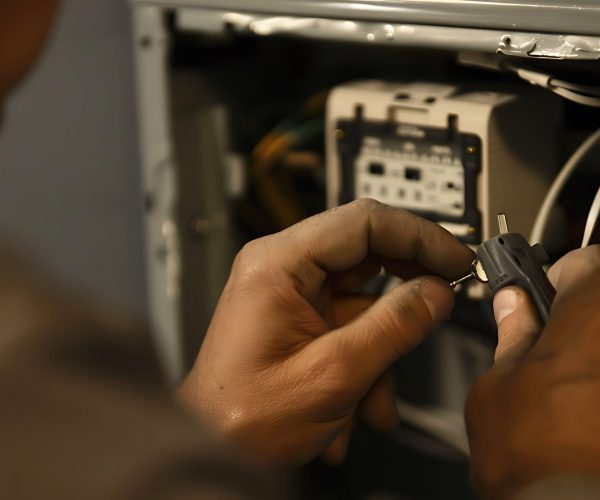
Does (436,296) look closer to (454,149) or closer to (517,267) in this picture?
(517,267)

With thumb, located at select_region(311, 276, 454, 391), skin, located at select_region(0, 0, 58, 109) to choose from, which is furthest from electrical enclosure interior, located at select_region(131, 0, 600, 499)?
skin, located at select_region(0, 0, 58, 109)

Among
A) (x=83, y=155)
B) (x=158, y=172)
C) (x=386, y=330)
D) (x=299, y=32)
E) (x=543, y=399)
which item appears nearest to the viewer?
(x=543, y=399)

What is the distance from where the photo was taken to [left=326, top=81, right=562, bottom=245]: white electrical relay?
83 centimetres

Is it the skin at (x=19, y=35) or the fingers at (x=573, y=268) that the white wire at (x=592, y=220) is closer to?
the fingers at (x=573, y=268)

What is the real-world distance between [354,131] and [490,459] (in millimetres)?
392

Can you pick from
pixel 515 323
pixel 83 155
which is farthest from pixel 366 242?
pixel 83 155

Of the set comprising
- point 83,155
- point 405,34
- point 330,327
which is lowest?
point 83,155

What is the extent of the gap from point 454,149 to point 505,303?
23cm

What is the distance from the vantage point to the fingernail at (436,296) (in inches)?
27.9

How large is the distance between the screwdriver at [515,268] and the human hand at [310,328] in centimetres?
5

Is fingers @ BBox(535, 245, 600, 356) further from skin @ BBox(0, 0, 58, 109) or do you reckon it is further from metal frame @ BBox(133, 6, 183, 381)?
metal frame @ BBox(133, 6, 183, 381)

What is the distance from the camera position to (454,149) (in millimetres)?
841

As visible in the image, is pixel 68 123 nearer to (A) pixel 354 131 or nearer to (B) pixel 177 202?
(B) pixel 177 202

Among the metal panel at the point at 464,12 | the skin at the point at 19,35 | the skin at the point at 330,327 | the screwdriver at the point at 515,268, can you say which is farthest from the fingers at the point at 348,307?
the skin at the point at 19,35
